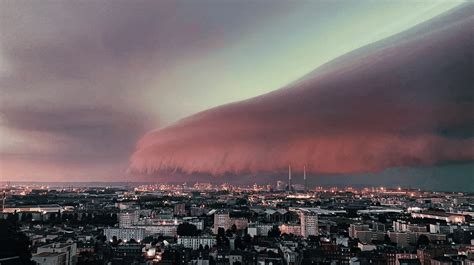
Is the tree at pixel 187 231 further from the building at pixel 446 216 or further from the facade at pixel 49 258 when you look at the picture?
the building at pixel 446 216

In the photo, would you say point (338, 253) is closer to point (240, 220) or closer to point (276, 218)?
point (240, 220)

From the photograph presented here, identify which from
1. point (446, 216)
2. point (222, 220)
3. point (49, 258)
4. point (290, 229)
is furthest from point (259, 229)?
point (49, 258)

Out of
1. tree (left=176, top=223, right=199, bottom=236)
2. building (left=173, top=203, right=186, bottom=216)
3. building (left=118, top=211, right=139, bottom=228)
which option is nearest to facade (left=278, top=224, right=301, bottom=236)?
tree (left=176, top=223, right=199, bottom=236)

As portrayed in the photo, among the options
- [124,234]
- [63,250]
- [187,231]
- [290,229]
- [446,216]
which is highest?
[63,250]

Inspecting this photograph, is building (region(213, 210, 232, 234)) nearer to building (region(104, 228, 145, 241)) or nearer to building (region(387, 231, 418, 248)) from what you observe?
building (region(104, 228, 145, 241))

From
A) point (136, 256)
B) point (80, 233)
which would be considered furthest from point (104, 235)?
point (136, 256)

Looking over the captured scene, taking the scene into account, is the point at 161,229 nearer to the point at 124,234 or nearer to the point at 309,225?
the point at 124,234
